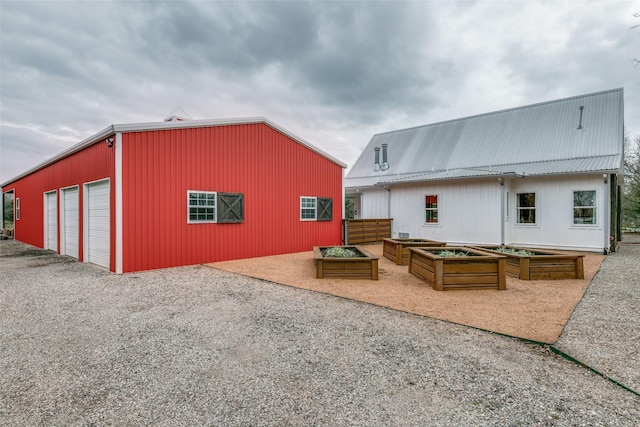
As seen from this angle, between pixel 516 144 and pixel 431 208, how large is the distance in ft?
18.7

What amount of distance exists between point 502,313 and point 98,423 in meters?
4.54

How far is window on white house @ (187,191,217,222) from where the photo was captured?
7875mm

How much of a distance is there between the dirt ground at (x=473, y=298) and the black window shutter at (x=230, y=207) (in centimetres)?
171

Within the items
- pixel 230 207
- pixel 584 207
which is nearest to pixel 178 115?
pixel 230 207

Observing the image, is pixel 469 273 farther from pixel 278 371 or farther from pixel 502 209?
pixel 502 209

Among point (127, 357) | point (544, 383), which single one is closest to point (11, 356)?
point (127, 357)

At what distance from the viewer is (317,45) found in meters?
11.1

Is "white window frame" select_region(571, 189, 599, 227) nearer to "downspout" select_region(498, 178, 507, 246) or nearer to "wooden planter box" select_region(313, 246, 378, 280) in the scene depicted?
"downspout" select_region(498, 178, 507, 246)

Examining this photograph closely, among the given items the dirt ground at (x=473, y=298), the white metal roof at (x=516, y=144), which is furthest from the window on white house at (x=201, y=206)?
the white metal roof at (x=516, y=144)

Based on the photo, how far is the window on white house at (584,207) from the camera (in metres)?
9.97

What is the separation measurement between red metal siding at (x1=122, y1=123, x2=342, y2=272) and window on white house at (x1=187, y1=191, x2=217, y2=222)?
164mm

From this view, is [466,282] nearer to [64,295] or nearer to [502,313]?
[502,313]

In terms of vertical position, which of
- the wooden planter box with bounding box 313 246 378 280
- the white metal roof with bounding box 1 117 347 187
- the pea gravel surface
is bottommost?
the pea gravel surface

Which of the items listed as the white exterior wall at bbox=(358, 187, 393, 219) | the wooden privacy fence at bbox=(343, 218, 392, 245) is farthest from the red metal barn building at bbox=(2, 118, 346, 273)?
the white exterior wall at bbox=(358, 187, 393, 219)
